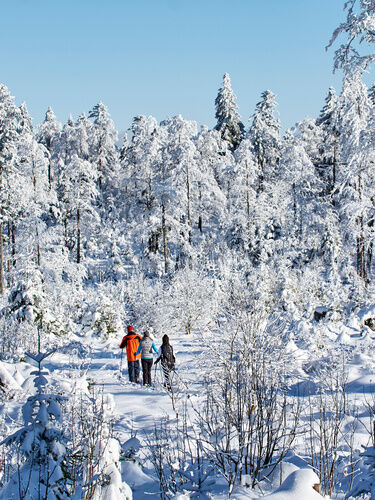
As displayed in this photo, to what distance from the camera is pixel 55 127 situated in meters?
53.2

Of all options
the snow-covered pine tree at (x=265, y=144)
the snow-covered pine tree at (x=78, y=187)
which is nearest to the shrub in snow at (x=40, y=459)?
the snow-covered pine tree at (x=78, y=187)

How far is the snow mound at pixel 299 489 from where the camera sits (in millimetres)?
3663

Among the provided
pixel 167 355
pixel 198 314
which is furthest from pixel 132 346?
pixel 198 314

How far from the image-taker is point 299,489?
12.2ft

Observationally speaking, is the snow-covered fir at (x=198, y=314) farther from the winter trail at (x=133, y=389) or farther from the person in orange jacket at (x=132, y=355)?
the person in orange jacket at (x=132, y=355)

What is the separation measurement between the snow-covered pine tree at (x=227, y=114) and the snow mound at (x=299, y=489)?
46895mm

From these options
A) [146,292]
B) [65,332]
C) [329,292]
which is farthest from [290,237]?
[65,332]

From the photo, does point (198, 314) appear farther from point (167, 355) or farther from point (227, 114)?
point (227, 114)

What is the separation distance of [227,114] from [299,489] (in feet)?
159

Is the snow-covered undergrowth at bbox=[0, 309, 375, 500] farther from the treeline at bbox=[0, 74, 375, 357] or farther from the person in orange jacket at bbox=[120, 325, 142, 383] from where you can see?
the treeline at bbox=[0, 74, 375, 357]

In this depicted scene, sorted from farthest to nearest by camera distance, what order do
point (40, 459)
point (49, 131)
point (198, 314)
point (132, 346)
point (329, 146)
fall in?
1. point (49, 131)
2. point (329, 146)
3. point (198, 314)
4. point (132, 346)
5. point (40, 459)

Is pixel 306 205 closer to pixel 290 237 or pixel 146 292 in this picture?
pixel 290 237

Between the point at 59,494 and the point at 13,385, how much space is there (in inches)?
238

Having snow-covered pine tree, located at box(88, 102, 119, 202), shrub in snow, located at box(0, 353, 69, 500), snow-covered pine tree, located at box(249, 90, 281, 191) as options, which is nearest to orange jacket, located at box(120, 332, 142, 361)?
shrub in snow, located at box(0, 353, 69, 500)
